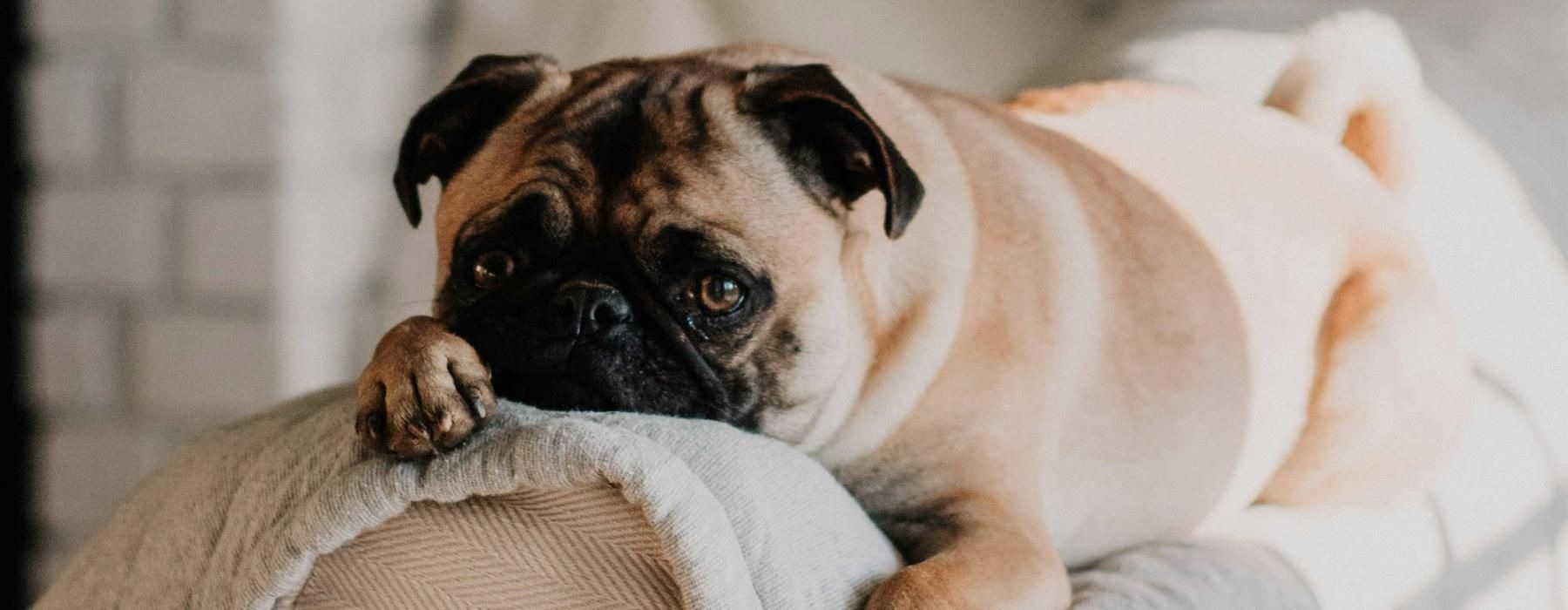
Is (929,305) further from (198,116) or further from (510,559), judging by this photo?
(198,116)

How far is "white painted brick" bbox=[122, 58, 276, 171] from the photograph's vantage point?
248 cm

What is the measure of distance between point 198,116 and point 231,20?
0.19 meters

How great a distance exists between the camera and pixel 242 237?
99.7 inches

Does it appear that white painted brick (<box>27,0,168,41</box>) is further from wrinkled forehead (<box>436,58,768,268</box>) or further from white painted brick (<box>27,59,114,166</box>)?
wrinkled forehead (<box>436,58,768,268</box>)

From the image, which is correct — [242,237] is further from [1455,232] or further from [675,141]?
[1455,232]

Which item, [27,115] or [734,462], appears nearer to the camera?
[734,462]

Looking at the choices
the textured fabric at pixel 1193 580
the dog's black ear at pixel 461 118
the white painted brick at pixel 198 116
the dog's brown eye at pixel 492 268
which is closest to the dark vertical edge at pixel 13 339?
the white painted brick at pixel 198 116

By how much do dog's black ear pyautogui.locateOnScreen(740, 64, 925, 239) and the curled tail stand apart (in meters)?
1.25

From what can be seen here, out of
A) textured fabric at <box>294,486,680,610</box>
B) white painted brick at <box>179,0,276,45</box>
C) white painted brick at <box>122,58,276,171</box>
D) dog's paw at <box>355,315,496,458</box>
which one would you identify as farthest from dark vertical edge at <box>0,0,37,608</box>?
textured fabric at <box>294,486,680,610</box>

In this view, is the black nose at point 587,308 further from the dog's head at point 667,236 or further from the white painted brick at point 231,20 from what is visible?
the white painted brick at point 231,20

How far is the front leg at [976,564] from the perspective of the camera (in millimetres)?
1167

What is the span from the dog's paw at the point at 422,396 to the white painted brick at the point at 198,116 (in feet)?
4.84

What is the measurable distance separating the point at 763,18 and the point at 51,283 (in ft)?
4.94

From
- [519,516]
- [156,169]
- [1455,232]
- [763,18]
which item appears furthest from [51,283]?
[1455,232]
